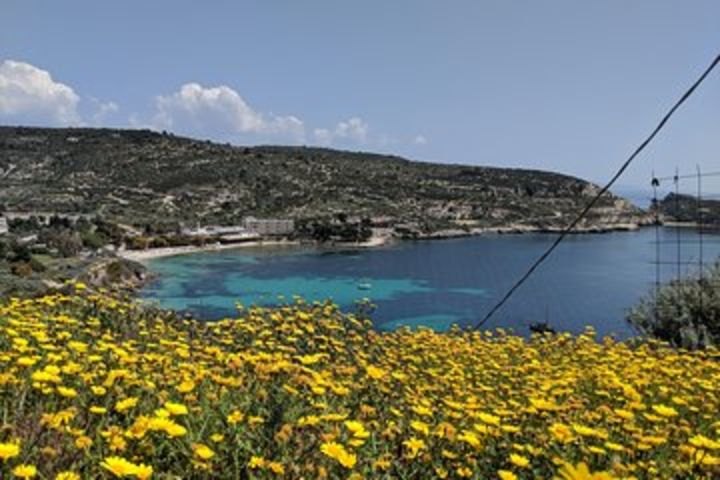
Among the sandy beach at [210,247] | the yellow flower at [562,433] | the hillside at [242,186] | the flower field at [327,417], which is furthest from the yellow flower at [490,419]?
the hillside at [242,186]

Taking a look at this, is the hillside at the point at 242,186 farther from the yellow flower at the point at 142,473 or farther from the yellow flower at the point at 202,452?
the yellow flower at the point at 142,473

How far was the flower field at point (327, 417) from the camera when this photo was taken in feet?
9.37

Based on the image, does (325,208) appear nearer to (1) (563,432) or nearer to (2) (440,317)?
(2) (440,317)

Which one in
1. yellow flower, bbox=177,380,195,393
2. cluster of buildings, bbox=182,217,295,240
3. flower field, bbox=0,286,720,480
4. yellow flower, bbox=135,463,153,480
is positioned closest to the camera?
yellow flower, bbox=135,463,153,480

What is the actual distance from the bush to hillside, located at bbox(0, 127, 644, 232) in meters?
104

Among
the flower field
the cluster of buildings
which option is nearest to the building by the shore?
the cluster of buildings

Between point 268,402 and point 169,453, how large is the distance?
0.79 meters

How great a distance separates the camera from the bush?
12.1m

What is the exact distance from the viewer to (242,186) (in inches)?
5581

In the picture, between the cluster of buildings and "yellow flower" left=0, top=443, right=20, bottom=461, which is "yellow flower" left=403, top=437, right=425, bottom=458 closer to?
"yellow flower" left=0, top=443, right=20, bottom=461

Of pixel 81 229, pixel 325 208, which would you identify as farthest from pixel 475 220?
pixel 81 229

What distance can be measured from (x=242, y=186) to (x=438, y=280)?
7055 cm

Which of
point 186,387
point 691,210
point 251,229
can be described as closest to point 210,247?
point 251,229

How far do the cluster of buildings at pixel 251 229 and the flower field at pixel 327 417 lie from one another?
110 meters
